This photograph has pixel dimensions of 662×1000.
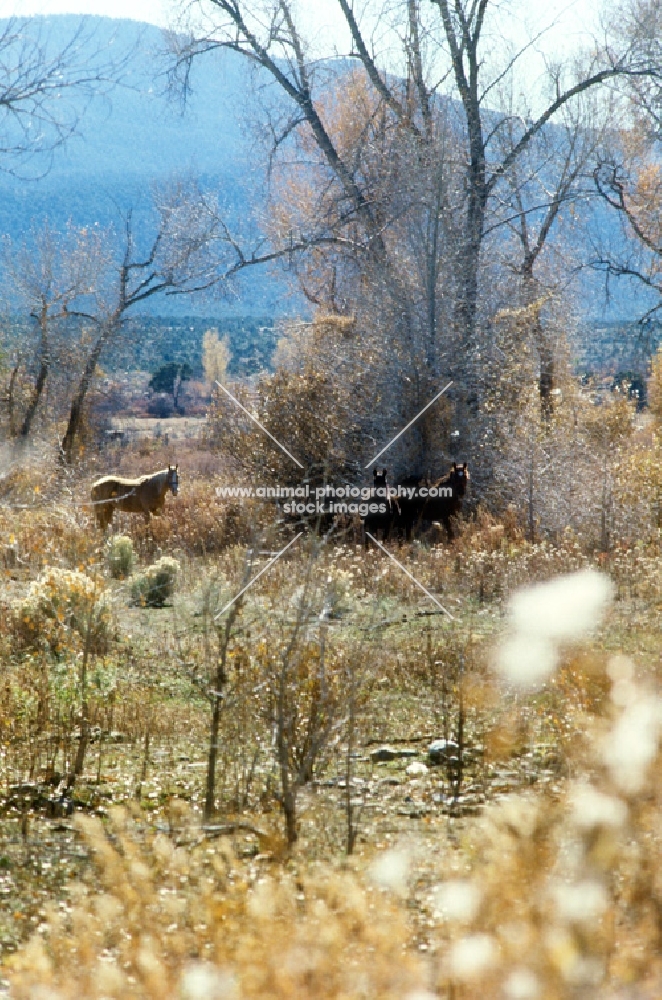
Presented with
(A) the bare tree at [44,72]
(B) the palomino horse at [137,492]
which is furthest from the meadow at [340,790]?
(B) the palomino horse at [137,492]

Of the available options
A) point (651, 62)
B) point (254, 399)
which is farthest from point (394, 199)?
point (651, 62)

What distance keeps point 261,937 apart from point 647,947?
4.20ft

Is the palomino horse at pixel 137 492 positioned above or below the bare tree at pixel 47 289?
below

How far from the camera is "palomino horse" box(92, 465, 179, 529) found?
613 inches

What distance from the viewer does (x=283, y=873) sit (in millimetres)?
4633

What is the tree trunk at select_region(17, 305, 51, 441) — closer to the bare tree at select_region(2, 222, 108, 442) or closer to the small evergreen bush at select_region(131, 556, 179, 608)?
the bare tree at select_region(2, 222, 108, 442)

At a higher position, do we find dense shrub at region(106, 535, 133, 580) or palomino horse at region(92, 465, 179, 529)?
palomino horse at region(92, 465, 179, 529)

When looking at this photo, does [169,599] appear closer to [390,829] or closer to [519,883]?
[390,829]

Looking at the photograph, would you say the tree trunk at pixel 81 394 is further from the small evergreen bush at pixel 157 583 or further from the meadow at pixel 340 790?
the meadow at pixel 340 790

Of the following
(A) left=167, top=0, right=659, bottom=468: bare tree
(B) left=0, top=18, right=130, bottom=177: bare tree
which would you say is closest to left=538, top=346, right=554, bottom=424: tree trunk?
(A) left=167, top=0, right=659, bottom=468: bare tree

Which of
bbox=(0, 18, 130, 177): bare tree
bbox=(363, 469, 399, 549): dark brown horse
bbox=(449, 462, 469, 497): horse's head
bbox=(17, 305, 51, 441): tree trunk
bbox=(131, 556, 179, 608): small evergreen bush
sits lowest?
bbox=(131, 556, 179, 608): small evergreen bush

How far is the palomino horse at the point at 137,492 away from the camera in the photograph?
1558 cm

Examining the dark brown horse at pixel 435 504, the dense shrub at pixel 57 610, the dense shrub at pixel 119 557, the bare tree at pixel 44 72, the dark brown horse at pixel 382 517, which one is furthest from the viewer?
the dark brown horse at pixel 435 504

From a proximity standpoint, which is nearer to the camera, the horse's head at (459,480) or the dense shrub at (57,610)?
the dense shrub at (57,610)
